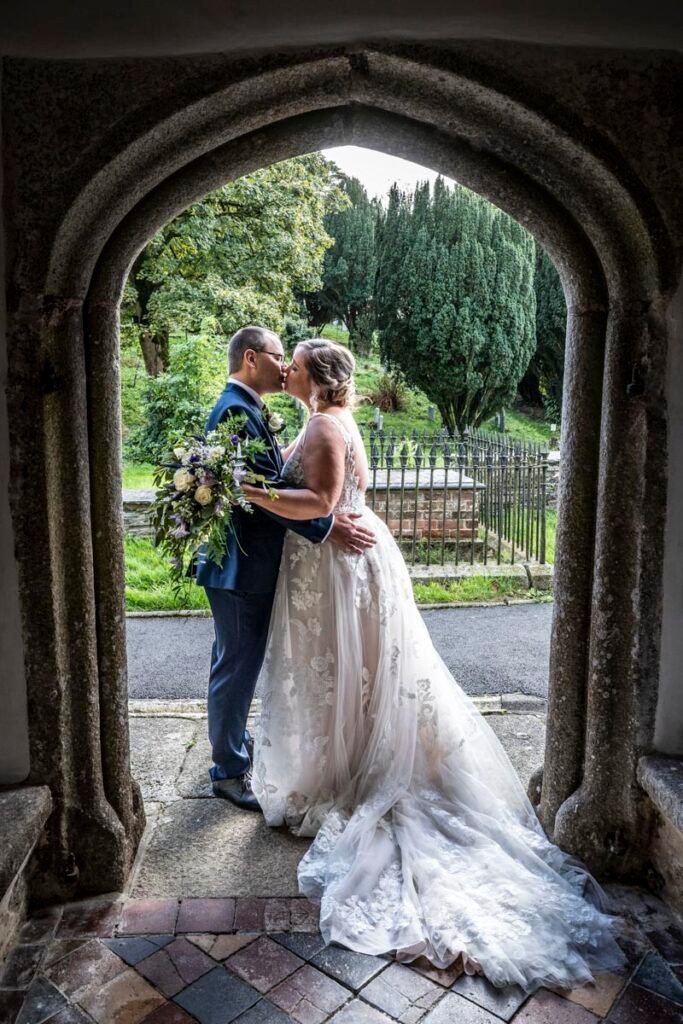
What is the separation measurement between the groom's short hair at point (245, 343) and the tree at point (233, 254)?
8256 mm

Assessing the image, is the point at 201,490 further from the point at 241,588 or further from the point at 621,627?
the point at 621,627

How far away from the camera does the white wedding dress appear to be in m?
2.68

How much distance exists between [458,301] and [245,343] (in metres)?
12.9

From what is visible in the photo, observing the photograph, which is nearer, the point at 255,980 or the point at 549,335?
the point at 255,980

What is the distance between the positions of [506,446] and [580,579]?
19.7 ft

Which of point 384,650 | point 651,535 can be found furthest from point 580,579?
point 384,650

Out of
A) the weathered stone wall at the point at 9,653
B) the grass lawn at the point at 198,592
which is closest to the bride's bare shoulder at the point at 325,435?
the weathered stone wall at the point at 9,653

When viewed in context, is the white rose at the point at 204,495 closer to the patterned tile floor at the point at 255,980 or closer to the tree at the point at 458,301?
the patterned tile floor at the point at 255,980

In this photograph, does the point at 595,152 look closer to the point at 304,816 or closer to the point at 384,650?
the point at 384,650

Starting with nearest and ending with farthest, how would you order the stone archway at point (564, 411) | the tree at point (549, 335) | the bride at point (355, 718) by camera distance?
1. the stone archway at point (564, 411)
2. the bride at point (355, 718)
3. the tree at point (549, 335)

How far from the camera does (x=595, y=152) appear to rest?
8.07 feet

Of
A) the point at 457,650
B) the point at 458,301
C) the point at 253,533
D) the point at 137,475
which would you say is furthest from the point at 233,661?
the point at 458,301

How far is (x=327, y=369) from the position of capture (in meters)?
3.21

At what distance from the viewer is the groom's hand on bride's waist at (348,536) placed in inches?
129
